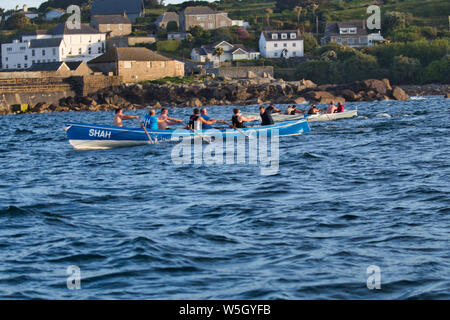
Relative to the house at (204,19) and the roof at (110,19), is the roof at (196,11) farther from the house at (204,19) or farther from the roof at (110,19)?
the roof at (110,19)

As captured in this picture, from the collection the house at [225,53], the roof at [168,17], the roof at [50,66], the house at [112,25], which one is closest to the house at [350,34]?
the house at [225,53]

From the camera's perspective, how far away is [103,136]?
26.3 m

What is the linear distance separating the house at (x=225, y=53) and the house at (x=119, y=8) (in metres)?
33.9

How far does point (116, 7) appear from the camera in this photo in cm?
13975

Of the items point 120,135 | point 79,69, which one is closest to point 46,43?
point 79,69

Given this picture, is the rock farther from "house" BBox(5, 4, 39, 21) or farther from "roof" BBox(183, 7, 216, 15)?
"house" BBox(5, 4, 39, 21)

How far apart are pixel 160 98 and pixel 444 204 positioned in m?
72.2

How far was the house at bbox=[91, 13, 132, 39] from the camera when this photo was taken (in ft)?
406

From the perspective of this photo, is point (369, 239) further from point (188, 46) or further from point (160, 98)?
point (188, 46)

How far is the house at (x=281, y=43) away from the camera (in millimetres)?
111562

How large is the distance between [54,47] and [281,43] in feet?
127

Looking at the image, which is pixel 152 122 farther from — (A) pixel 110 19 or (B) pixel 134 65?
(A) pixel 110 19

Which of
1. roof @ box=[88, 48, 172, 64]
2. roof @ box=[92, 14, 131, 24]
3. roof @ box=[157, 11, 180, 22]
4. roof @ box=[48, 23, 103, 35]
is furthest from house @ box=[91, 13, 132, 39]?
roof @ box=[88, 48, 172, 64]
